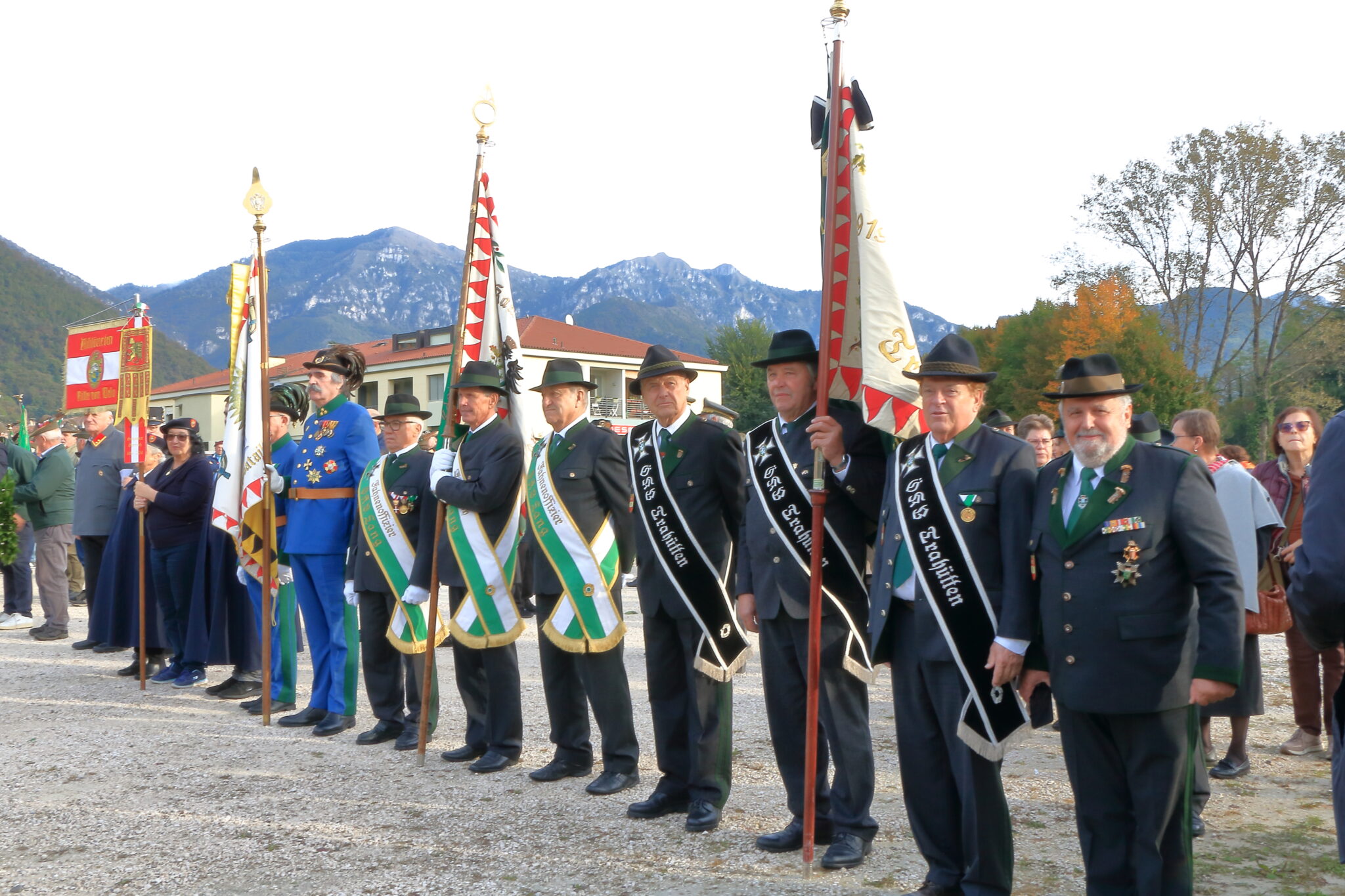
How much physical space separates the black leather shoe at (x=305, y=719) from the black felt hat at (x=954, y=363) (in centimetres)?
491

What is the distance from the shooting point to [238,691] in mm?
8273

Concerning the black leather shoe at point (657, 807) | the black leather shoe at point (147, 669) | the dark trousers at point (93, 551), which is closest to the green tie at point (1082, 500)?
the black leather shoe at point (657, 807)

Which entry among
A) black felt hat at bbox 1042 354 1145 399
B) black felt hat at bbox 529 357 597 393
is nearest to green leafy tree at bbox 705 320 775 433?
black felt hat at bbox 529 357 597 393

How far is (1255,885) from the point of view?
164 inches

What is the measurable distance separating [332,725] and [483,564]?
5.69ft

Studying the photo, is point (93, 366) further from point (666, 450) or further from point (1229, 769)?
point (1229, 769)

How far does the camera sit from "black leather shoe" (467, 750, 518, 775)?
233 inches

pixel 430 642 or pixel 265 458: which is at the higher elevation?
pixel 265 458

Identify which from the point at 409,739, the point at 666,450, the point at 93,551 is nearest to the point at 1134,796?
the point at 666,450

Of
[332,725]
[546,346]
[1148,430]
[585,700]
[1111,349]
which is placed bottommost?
[332,725]

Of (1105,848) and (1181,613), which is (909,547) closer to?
(1181,613)

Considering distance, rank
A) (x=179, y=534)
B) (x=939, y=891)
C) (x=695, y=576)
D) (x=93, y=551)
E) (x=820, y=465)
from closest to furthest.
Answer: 1. (x=939, y=891)
2. (x=820, y=465)
3. (x=695, y=576)
4. (x=179, y=534)
5. (x=93, y=551)

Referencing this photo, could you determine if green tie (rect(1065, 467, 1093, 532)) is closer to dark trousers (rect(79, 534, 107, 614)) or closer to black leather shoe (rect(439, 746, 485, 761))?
black leather shoe (rect(439, 746, 485, 761))

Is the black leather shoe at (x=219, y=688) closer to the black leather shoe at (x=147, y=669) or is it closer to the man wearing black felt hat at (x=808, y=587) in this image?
the black leather shoe at (x=147, y=669)
